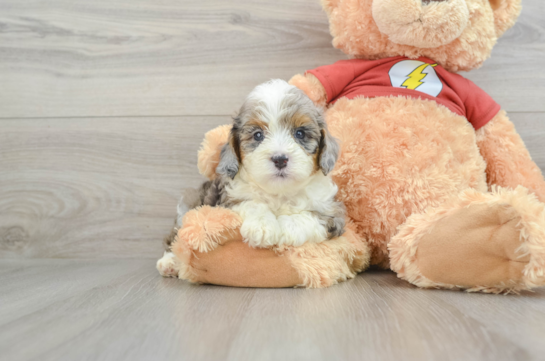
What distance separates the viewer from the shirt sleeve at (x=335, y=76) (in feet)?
5.74

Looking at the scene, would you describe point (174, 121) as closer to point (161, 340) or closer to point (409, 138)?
point (409, 138)

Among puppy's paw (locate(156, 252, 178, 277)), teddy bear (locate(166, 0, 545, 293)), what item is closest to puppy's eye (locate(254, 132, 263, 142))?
teddy bear (locate(166, 0, 545, 293))

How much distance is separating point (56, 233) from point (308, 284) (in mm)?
1467

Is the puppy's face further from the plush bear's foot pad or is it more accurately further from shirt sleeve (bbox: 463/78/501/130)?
shirt sleeve (bbox: 463/78/501/130)

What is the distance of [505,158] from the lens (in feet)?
5.73

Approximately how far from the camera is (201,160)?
1682mm

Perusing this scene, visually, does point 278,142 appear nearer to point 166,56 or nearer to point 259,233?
point 259,233

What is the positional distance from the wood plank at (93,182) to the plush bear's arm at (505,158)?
46.6 inches

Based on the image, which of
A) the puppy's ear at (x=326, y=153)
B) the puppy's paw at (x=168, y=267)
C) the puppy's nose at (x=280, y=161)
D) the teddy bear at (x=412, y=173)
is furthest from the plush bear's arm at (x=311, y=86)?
the puppy's paw at (x=168, y=267)

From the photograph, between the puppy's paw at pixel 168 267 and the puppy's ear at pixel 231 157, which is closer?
the puppy's ear at pixel 231 157

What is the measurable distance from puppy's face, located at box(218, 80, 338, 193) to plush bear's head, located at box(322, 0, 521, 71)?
1.42ft

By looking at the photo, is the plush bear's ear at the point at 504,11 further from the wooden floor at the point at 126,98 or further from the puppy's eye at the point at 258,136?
the puppy's eye at the point at 258,136

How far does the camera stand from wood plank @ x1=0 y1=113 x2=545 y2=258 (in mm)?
2158

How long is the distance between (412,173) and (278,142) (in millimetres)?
521
